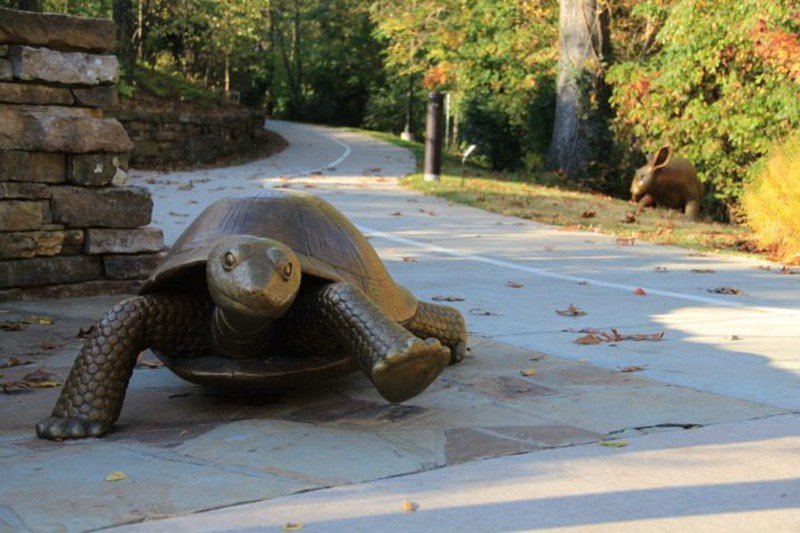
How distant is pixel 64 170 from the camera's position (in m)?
8.23

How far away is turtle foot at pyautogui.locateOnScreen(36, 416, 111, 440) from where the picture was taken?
176 inches

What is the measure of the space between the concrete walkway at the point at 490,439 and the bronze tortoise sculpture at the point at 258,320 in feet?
0.67

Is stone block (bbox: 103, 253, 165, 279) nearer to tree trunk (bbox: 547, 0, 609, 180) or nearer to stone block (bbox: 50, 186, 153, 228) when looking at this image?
stone block (bbox: 50, 186, 153, 228)

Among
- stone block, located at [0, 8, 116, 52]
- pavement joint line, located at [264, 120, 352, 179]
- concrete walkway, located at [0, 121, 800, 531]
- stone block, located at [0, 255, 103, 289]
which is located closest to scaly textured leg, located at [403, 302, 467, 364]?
concrete walkway, located at [0, 121, 800, 531]

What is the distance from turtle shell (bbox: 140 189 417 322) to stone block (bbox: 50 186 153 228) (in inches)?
124

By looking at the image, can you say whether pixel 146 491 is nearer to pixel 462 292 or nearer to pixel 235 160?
pixel 462 292

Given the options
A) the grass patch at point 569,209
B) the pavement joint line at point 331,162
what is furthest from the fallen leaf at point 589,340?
the pavement joint line at point 331,162

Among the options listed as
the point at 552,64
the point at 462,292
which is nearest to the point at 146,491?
the point at 462,292

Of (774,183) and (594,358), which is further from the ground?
(774,183)

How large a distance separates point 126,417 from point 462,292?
4.24m

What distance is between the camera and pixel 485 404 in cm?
507

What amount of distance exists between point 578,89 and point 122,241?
15.2 meters

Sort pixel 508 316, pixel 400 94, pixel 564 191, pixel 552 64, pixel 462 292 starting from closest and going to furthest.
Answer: pixel 508 316
pixel 462 292
pixel 564 191
pixel 552 64
pixel 400 94

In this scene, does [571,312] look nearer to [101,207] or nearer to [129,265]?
[129,265]
